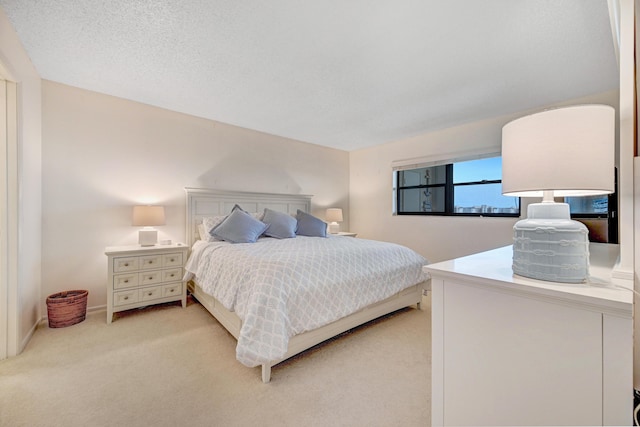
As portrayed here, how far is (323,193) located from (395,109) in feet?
7.14

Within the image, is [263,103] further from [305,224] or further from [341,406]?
[341,406]

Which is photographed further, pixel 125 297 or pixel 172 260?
pixel 172 260

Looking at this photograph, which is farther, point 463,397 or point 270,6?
point 270,6

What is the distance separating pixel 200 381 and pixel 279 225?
203 centimetres

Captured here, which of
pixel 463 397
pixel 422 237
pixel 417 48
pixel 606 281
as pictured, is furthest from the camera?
pixel 422 237

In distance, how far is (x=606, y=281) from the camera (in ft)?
2.58

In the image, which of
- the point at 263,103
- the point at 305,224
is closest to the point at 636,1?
the point at 263,103

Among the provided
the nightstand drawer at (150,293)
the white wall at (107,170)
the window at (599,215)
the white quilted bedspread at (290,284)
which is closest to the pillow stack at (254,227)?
the white quilted bedspread at (290,284)

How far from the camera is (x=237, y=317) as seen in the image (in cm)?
196

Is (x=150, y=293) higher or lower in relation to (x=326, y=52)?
lower

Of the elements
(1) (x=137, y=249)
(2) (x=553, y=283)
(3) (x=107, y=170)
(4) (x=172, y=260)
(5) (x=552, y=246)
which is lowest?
(4) (x=172, y=260)

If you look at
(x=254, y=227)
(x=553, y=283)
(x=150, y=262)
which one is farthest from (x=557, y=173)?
(x=150, y=262)

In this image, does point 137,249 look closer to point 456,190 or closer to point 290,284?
point 290,284

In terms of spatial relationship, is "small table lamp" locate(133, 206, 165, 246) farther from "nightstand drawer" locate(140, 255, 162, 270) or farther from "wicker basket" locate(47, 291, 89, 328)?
"wicker basket" locate(47, 291, 89, 328)
